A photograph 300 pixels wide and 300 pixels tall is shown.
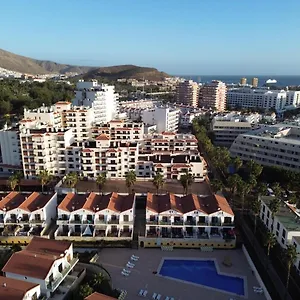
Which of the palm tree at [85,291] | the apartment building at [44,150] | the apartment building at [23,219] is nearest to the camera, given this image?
the palm tree at [85,291]

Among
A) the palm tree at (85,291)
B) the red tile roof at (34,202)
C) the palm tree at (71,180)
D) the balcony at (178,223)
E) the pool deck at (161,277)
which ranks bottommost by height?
the pool deck at (161,277)

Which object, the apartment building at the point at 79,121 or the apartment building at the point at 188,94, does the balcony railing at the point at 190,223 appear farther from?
the apartment building at the point at 188,94

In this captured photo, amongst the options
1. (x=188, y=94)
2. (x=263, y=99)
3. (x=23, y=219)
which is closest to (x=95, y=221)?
(x=23, y=219)

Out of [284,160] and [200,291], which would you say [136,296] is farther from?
[284,160]

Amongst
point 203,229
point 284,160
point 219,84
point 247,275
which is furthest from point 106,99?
point 219,84

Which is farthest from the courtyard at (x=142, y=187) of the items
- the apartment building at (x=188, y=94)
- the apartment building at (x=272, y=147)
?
the apartment building at (x=188, y=94)

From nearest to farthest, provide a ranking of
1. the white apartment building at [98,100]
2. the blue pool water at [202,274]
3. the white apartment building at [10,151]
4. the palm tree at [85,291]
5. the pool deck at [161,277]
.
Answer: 1. the palm tree at [85,291]
2. the pool deck at [161,277]
3. the blue pool water at [202,274]
4. the white apartment building at [10,151]
5. the white apartment building at [98,100]

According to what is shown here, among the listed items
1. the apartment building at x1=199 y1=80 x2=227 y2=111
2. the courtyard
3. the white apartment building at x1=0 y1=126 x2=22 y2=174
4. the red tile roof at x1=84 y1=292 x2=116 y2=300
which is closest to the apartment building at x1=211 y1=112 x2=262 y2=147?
the courtyard

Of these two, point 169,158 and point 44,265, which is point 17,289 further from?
point 169,158
